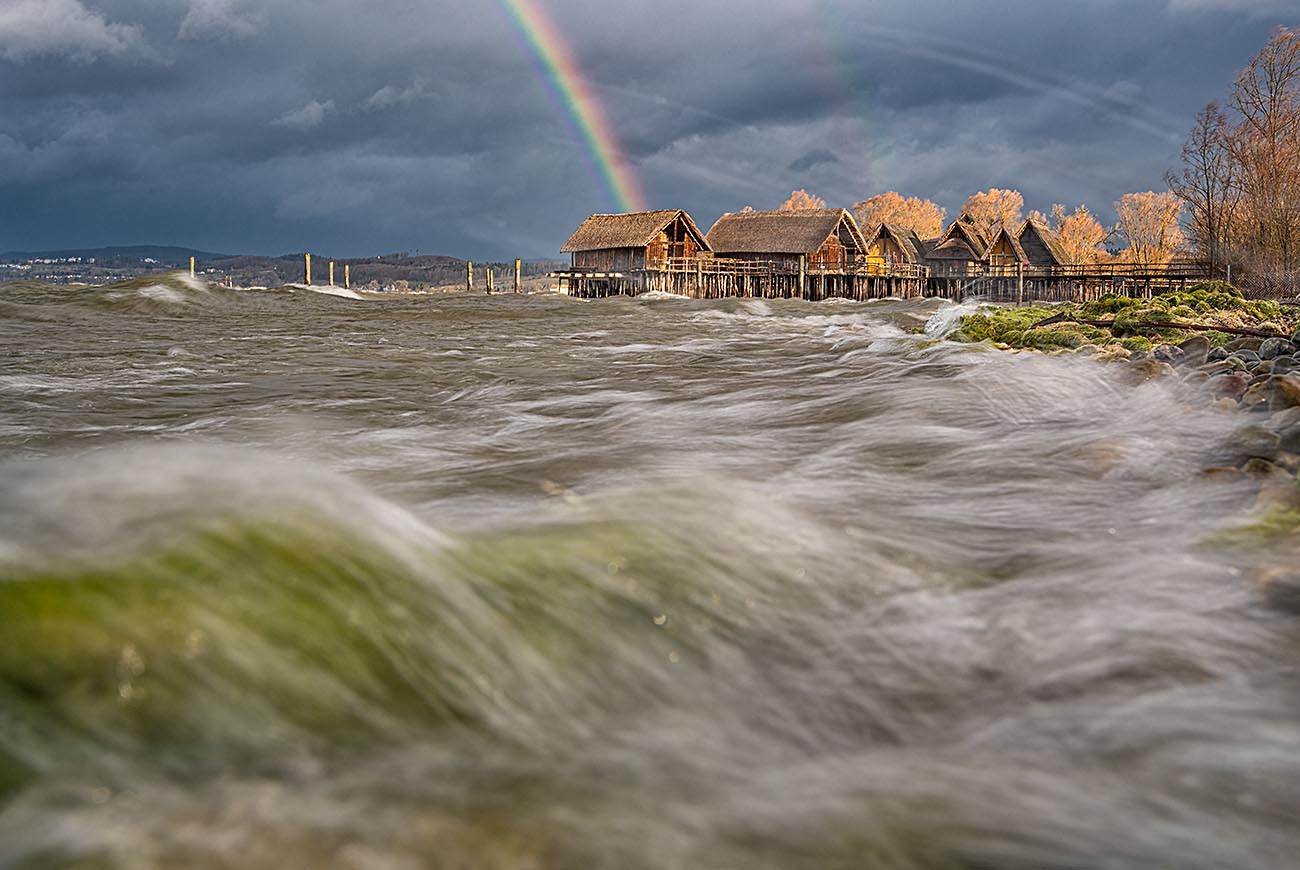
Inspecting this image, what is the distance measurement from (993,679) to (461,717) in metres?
1.08

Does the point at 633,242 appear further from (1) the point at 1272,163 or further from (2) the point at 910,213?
(2) the point at 910,213

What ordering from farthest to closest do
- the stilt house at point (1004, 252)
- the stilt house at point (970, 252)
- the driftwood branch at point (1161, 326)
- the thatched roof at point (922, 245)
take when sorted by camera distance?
the thatched roof at point (922, 245), the stilt house at point (970, 252), the stilt house at point (1004, 252), the driftwood branch at point (1161, 326)

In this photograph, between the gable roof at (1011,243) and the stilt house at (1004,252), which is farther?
the stilt house at (1004,252)

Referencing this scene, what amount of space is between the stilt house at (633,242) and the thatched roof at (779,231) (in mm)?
3734

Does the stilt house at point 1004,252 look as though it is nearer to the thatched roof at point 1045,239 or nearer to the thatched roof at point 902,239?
the thatched roof at point 1045,239

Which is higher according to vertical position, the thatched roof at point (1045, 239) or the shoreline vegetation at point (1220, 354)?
the thatched roof at point (1045, 239)

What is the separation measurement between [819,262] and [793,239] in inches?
158

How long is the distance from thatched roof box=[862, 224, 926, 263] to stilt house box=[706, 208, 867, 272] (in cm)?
279

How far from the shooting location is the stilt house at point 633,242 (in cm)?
5425

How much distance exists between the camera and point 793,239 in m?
59.7

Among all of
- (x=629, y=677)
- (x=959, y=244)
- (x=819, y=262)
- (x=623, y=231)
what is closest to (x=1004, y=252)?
(x=959, y=244)

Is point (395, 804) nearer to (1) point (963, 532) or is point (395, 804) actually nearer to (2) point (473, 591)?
(2) point (473, 591)

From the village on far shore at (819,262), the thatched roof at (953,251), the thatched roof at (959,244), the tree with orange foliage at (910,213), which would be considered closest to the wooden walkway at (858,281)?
the village on far shore at (819,262)

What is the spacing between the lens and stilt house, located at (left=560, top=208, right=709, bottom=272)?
54250 mm
